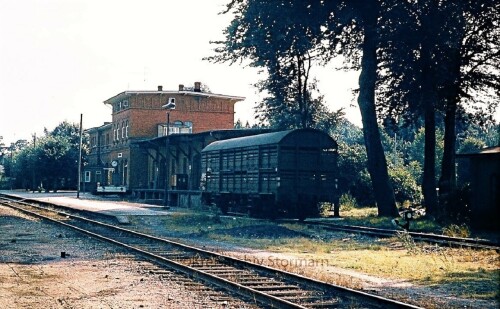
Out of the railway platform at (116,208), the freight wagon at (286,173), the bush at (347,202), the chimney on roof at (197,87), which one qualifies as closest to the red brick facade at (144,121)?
the chimney on roof at (197,87)

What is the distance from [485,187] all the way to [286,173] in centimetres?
753

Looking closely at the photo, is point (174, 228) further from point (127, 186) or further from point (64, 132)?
point (64, 132)

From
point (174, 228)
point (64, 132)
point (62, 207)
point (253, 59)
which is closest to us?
point (174, 228)

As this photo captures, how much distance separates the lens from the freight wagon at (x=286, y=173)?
25891 millimetres

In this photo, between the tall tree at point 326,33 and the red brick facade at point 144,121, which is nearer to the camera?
the tall tree at point 326,33

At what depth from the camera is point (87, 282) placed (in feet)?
35.7

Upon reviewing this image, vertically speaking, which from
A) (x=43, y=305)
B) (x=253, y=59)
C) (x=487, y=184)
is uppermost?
(x=253, y=59)

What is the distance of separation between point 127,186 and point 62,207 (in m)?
23.3

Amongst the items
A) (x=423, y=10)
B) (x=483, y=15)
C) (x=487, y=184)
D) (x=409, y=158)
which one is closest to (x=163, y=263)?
(x=487, y=184)

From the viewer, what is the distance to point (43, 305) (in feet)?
29.1

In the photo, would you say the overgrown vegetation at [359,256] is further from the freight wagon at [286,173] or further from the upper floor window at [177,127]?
the upper floor window at [177,127]

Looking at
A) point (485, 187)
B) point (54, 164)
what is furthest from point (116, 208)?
point (54, 164)

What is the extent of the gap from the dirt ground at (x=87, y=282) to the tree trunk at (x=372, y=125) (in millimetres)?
15105

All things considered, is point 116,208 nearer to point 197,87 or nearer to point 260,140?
A: point 260,140
